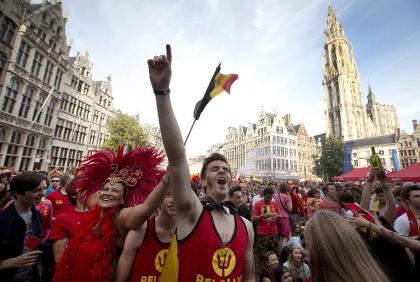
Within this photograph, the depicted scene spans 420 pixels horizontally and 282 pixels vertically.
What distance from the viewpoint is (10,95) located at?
19375 millimetres

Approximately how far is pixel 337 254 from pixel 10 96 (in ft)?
84.9

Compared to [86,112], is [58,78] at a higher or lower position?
higher

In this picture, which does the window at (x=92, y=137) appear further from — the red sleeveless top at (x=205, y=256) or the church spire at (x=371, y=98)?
the church spire at (x=371, y=98)

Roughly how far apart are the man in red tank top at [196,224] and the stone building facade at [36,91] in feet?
76.0

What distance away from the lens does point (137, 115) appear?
58.9m

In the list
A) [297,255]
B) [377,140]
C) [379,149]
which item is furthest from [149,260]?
[377,140]

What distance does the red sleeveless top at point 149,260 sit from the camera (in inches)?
86.2

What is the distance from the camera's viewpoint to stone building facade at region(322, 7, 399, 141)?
227 ft

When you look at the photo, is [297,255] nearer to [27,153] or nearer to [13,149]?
[13,149]

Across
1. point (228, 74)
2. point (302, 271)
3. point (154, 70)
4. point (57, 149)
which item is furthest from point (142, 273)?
point (57, 149)

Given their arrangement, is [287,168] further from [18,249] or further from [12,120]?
[18,249]

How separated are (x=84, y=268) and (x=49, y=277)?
151cm

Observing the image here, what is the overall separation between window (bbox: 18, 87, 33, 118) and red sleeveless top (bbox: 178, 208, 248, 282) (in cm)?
2595

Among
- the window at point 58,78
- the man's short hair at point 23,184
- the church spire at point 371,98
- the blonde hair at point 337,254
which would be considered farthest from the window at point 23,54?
the church spire at point 371,98
